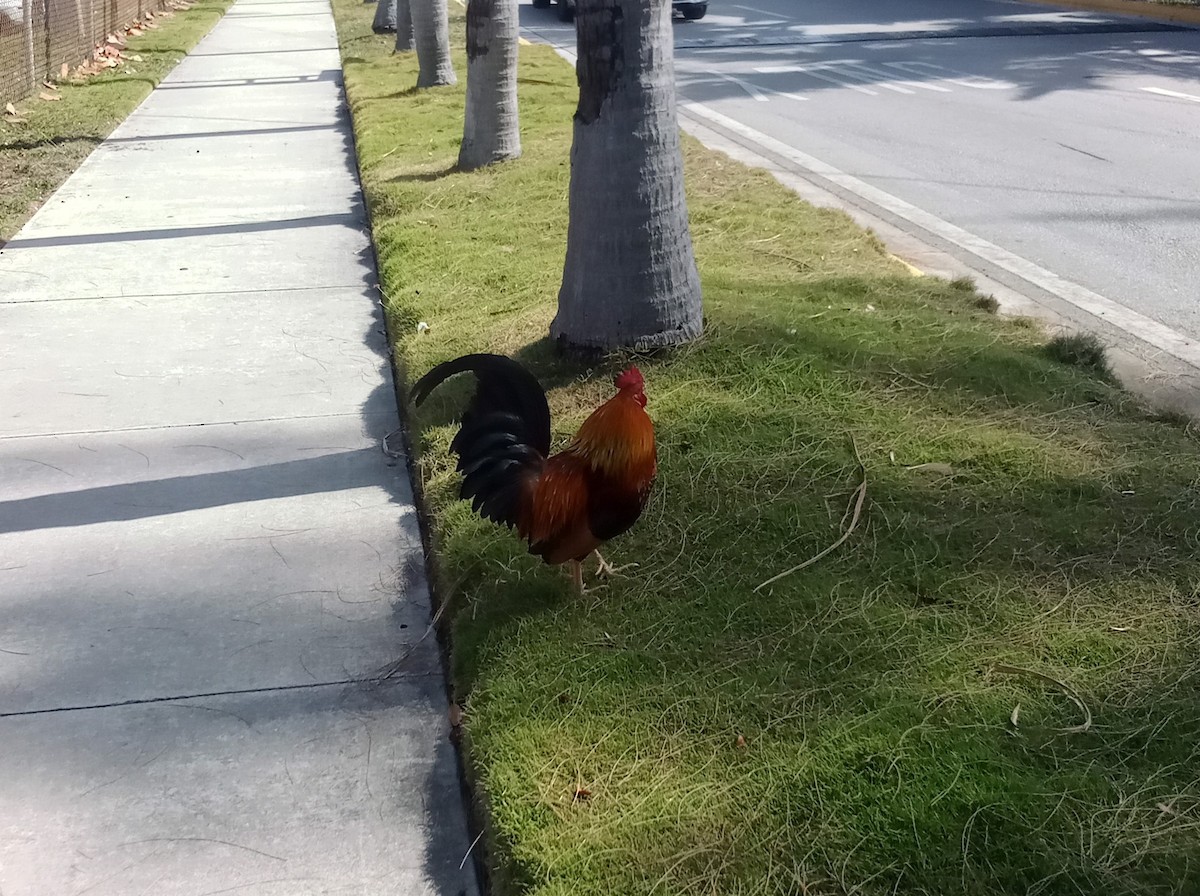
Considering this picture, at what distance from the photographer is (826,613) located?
3.30 m

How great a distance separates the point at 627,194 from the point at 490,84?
176 inches

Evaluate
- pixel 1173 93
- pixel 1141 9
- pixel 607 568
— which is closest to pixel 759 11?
pixel 1141 9

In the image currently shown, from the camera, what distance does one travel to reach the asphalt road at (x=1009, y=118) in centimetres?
729

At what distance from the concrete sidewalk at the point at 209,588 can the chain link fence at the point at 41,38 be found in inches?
273

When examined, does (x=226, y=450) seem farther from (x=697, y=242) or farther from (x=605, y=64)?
(x=697, y=242)

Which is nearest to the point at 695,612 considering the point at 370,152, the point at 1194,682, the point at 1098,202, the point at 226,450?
the point at 1194,682

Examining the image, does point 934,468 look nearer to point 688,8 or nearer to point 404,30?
point 404,30

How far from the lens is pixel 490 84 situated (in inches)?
349

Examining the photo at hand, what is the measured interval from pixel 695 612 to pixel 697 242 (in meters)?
3.86

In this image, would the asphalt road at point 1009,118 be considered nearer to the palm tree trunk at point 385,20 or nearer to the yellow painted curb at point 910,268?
the yellow painted curb at point 910,268

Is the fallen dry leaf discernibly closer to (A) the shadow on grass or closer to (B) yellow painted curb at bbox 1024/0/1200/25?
(A) the shadow on grass

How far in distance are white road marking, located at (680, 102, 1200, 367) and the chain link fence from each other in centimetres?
875

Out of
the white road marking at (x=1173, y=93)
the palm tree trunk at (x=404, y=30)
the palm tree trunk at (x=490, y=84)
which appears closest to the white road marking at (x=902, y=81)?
the white road marking at (x=1173, y=93)

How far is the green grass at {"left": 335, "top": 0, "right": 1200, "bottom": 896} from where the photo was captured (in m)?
2.51
